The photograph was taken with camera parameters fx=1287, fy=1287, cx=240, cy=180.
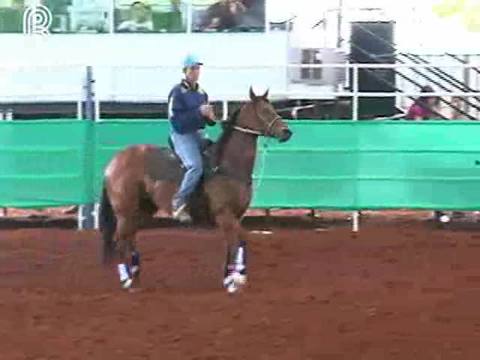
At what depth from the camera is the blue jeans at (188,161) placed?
12.3m

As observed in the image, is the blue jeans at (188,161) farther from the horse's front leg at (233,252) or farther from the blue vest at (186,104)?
the horse's front leg at (233,252)

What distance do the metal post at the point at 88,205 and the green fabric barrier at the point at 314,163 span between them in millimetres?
136

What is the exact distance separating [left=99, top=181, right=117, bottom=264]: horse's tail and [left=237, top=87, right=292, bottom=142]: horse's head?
5.40 feet

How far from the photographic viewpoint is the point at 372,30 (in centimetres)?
2181

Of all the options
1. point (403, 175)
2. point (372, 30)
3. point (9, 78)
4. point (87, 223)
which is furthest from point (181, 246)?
point (372, 30)

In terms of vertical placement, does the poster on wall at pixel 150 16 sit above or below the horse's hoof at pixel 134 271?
above

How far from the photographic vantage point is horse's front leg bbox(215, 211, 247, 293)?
12.0 meters

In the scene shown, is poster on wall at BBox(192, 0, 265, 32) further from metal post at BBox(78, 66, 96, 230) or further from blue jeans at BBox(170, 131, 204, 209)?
blue jeans at BBox(170, 131, 204, 209)

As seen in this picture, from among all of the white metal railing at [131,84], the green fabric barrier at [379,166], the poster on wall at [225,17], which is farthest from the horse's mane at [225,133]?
the poster on wall at [225,17]

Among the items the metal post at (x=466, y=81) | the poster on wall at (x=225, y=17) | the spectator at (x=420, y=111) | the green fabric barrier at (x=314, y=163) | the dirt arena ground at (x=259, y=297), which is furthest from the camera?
the metal post at (x=466, y=81)

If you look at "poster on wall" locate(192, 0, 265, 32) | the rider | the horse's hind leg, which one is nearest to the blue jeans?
the rider

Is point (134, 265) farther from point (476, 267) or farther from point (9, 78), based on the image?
point (9, 78)

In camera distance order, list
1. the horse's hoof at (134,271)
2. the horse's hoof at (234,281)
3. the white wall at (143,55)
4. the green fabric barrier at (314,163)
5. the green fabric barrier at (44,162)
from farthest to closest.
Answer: the white wall at (143,55) < the green fabric barrier at (44,162) < the green fabric barrier at (314,163) < the horse's hoof at (134,271) < the horse's hoof at (234,281)

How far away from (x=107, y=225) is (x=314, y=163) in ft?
17.4
